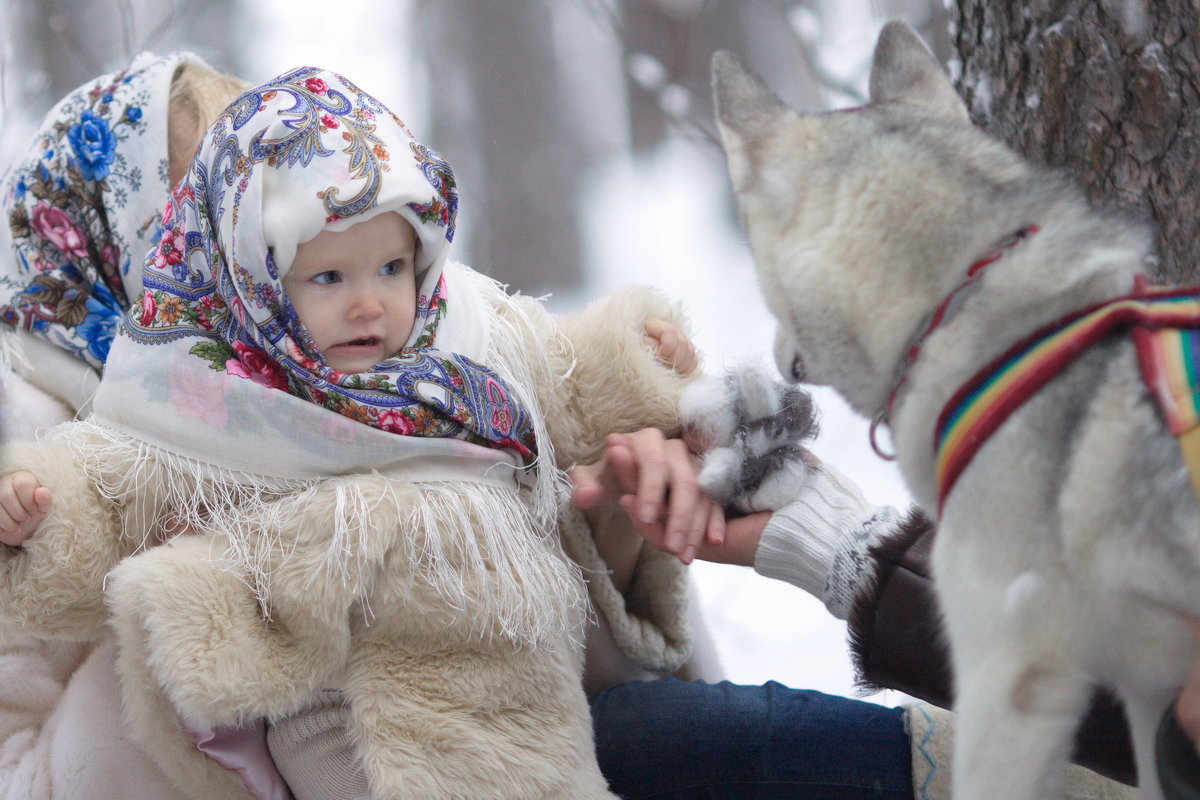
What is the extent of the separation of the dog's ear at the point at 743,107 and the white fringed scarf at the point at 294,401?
0.36m

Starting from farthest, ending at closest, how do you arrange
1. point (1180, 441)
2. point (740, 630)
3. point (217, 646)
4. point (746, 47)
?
point (746, 47), point (740, 630), point (217, 646), point (1180, 441)

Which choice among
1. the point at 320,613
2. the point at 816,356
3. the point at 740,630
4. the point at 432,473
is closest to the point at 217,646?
the point at 320,613

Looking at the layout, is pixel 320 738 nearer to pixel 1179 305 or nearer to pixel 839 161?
pixel 839 161

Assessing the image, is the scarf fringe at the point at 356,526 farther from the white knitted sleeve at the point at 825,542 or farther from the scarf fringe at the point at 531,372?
the white knitted sleeve at the point at 825,542

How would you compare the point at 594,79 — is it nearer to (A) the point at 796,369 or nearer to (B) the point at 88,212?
(B) the point at 88,212

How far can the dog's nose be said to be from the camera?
2.86ft

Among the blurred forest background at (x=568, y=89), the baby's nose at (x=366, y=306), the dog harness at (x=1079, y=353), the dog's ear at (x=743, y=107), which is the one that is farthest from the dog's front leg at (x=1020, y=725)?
the blurred forest background at (x=568, y=89)

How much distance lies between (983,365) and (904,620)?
1.18ft

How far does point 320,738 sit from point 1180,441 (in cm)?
86

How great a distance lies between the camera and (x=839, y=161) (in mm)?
830

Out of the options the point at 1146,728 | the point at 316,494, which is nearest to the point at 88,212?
the point at 316,494

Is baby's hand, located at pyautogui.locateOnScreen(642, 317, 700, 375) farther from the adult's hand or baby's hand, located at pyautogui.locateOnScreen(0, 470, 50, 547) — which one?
baby's hand, located at pyautogui.locateOnScreen(0, 470, 50, 547)

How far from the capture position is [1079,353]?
0.69 metres

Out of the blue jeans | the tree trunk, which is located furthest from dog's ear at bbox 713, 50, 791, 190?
the blue jeans
